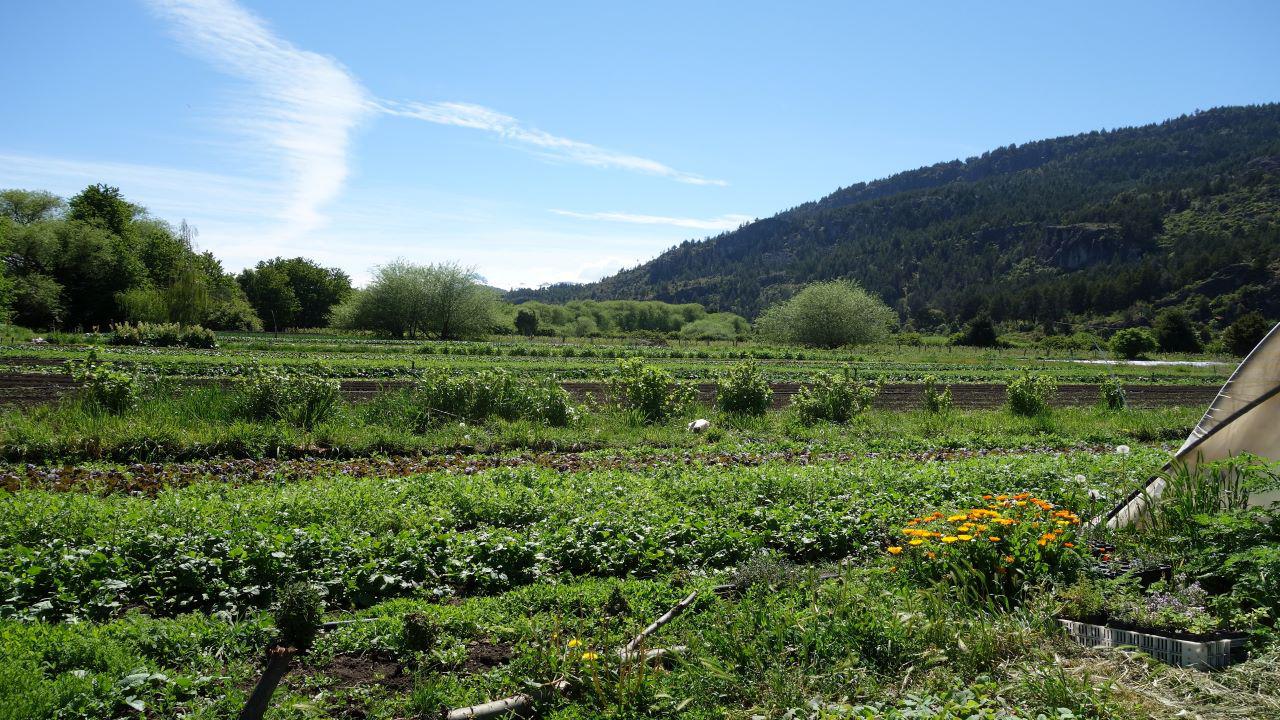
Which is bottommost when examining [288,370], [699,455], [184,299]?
[699,455]

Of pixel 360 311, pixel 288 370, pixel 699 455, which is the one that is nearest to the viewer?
pixel 699 455

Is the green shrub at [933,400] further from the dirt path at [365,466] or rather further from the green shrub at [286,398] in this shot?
the green shrub at [286,398]

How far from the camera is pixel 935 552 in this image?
220 inches

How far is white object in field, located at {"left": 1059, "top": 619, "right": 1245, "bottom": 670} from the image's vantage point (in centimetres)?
407

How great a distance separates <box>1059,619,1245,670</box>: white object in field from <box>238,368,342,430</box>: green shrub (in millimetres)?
11513

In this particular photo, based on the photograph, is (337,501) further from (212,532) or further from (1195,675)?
(1195,675)

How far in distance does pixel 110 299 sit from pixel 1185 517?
236 feet

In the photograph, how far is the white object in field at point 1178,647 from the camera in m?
4.07

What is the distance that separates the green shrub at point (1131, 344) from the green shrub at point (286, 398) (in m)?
75.0

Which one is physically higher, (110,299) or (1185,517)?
(110,299)

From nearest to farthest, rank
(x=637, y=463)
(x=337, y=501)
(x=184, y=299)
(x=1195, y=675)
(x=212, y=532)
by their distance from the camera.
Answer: (x=1195, y=675)
(x=212, y=532)
(x=337, y=501)
(x=637, y=463)
(x=184, y=299)

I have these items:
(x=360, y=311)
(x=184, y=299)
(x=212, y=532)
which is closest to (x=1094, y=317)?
(x=360, y=311)

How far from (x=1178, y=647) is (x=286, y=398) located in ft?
41.9

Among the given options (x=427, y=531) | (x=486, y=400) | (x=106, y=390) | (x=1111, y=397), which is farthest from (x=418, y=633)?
(x=1111, y=397)
